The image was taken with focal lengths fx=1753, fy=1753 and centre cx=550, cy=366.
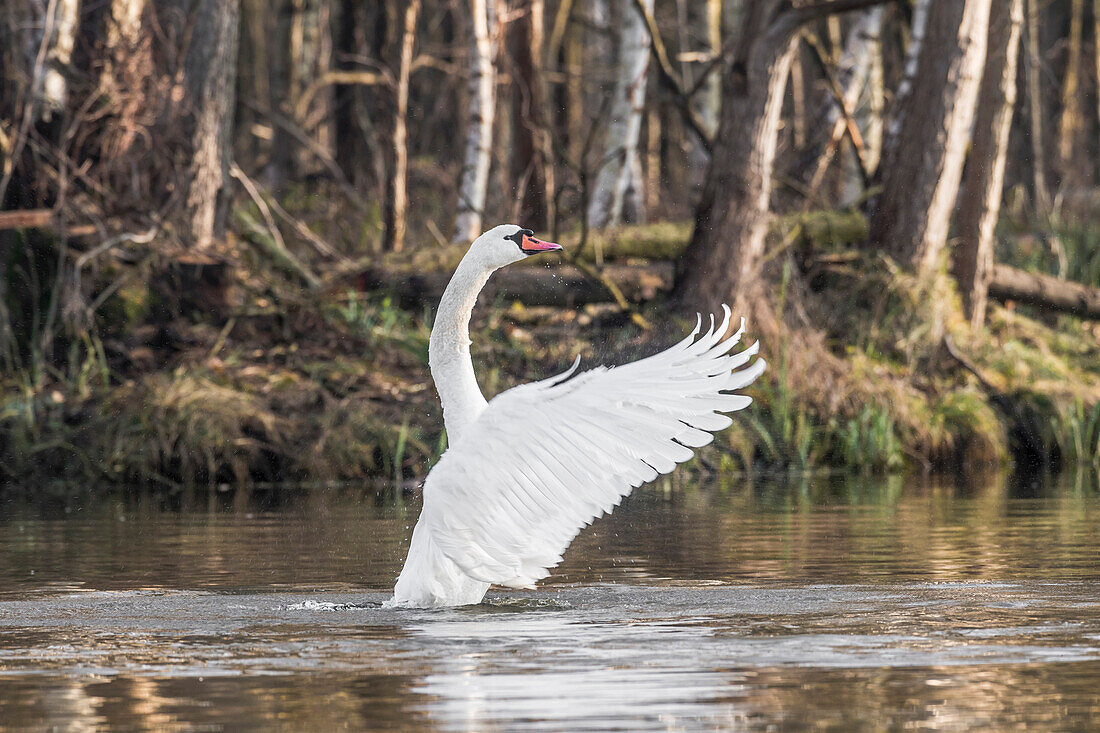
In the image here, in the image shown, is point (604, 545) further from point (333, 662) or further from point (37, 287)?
point (37, 287)

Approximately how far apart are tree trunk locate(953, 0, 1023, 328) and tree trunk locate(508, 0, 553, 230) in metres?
5.08

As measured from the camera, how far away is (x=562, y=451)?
7047 millimetres

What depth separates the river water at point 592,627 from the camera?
517 centimetres

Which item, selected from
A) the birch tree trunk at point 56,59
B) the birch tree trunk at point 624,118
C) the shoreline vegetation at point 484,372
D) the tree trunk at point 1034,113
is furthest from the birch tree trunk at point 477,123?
the tree trunk at point 1034,113

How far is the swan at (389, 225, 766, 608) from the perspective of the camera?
6996 millimetres

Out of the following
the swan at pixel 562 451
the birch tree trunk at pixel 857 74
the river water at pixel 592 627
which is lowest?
the river water at pixel 592 627

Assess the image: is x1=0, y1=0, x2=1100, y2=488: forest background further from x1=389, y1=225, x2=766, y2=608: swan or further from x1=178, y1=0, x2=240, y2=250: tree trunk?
x1=389, y1=225, x2=766, y2=608: swan

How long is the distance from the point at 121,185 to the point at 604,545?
789 cm

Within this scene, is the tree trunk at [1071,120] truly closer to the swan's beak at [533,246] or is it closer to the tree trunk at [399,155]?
the tree trunk at [399,155]

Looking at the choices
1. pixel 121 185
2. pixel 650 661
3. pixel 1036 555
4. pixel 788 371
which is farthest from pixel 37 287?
pixel 650 661

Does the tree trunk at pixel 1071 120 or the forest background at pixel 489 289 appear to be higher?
the tree trunk at pixel 1071 120

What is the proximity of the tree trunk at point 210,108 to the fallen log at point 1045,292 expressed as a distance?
7.81m

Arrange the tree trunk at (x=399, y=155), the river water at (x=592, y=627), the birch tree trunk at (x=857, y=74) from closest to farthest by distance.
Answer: the river water at (x=592, y=627)
the birch tree trunk at (x=857, y=74)
the tree trunk at (x=399, y=155)

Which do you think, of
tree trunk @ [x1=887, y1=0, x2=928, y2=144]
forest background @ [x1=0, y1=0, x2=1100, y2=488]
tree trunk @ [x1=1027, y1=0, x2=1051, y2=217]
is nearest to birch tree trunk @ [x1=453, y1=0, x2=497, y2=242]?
forest background @ [x1=0, y1=0, x2=1100, y2=488]
